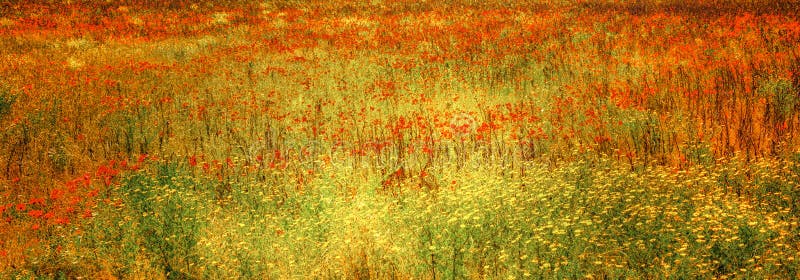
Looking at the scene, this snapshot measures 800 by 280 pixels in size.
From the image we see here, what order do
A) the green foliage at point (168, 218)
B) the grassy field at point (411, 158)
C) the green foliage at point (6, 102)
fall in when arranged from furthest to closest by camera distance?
the green foliage at point (6, 102)
the green foliage at point (168, 218)
the grassy field at point (411, 158)

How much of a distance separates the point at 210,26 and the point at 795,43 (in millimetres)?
15225

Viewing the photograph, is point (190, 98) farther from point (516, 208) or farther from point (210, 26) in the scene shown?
point (210, 26)

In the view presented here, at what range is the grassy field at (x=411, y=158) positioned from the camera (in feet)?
11.7

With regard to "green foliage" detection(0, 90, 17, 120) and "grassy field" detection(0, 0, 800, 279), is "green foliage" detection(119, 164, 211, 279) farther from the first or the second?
"green foliage" detection(0, 90, 17, 120)

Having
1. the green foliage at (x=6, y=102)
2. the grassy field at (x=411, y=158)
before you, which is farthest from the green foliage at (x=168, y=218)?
the green foliage at (x=6, y=102)

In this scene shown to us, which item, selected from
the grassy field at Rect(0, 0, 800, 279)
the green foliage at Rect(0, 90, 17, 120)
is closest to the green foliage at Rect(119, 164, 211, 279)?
the grassy field at Rect(0, 0, 800, 279)

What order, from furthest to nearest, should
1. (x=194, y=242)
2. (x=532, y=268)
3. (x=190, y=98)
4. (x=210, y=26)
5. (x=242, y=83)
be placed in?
(x=210, y=26), (x=242, y=83), (x=190, y=98), (x=194, y=242), (x=532, y=268)

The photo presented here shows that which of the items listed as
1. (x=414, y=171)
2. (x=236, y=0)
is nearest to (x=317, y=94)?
(x=414, y=171)

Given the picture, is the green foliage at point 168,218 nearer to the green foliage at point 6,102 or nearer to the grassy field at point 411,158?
the grassy field at point 411,158

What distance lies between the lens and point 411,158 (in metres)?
5.51

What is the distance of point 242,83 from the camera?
8984 mm

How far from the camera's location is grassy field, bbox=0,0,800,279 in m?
3.57

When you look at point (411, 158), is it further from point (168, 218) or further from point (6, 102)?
point (6, 102)

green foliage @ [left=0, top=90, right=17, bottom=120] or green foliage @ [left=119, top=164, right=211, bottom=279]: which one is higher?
green foliage @ [left=0, top=90, right=17, bottom=120]
